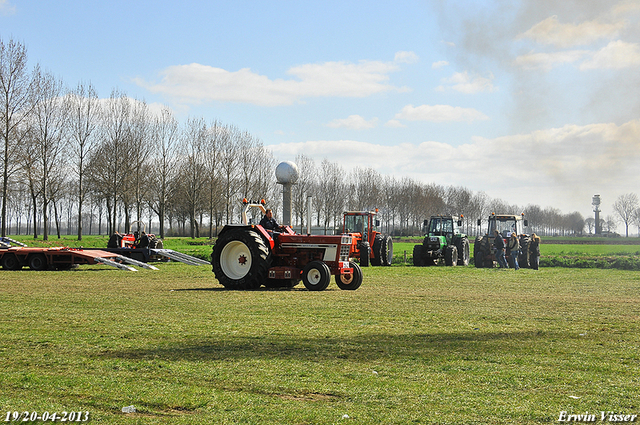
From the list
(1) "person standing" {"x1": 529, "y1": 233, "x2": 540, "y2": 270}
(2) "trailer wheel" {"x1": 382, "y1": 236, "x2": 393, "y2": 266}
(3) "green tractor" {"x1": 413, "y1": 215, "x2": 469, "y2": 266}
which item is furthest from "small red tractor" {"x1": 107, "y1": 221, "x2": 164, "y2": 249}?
(1) "person standing" {"x1": 529, "y1": 233, "x2": 540, "y2": 270}

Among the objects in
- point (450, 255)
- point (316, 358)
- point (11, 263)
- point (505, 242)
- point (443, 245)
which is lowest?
point (316, 358)

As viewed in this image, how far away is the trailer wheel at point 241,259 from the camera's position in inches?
623

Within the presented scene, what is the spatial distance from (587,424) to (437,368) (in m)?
2.04

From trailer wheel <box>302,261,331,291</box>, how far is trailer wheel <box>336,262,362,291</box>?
706 millimetres

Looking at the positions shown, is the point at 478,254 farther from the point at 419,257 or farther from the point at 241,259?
the point at 241,259

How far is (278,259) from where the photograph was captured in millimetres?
16641

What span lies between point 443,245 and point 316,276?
15.1 metres

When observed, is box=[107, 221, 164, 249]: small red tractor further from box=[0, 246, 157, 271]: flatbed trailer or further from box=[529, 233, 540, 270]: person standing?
box=[529, 233, 540, 270]: person standing

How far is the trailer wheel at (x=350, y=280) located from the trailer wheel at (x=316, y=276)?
71 cm

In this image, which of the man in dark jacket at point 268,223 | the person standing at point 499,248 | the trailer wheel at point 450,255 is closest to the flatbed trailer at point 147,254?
the man in dark jacket at point 268,223

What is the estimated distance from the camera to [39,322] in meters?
9.56

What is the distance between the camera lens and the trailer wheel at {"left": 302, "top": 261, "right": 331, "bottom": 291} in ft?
51.5

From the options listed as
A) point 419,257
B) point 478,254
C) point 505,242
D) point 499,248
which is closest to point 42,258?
point 419,257

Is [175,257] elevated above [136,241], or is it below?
below
